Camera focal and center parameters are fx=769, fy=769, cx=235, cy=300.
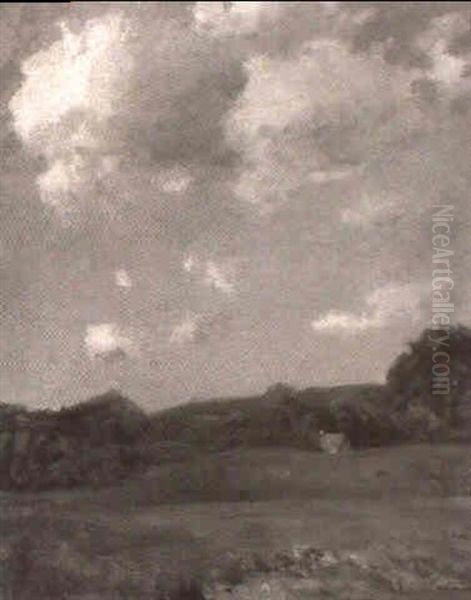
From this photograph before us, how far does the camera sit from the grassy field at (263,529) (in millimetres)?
5809

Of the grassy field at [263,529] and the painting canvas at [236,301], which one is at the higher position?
the painting canvas at [236,301]

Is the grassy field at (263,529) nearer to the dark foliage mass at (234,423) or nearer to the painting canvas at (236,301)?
the painting canvas at (236,301)

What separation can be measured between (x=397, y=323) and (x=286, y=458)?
53.7 inches

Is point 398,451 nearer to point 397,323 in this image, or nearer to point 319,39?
point 397,323

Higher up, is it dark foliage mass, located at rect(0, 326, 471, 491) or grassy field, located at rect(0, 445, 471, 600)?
dark foliage mass, located at rect(0, 326, 471, 491)

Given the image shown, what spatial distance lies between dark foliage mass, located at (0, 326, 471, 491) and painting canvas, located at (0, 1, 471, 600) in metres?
→ 0.02

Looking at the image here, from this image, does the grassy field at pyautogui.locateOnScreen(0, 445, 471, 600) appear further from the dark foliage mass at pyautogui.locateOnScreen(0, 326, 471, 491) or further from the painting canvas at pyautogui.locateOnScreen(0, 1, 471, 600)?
the dark foliage mass at pyautogui.locateOnScreen(0, 326, 471, 491)

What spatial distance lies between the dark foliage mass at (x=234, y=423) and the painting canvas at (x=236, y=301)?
0.02 metres

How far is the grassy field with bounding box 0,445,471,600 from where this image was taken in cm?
581

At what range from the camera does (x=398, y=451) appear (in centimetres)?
589

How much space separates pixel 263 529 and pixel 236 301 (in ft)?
5.88

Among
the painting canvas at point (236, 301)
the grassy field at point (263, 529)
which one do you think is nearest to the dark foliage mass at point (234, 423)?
the painting canvas at point (236, 301)

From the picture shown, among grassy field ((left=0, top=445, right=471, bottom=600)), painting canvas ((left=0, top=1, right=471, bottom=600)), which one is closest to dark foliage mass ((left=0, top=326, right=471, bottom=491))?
painting canvas ((left=0, top=1, right=471, bottom=600))

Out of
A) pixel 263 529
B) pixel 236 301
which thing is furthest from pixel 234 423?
pixel 236 301
